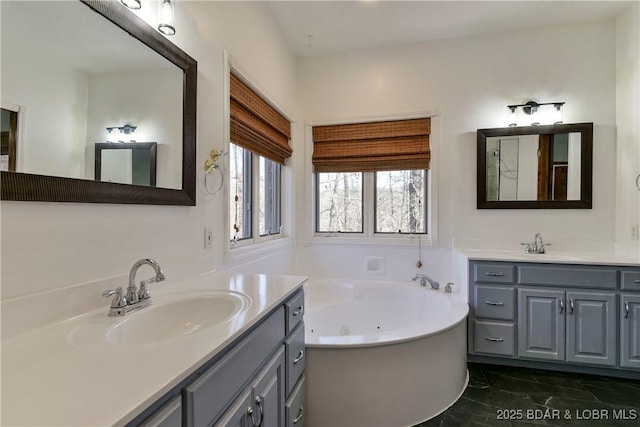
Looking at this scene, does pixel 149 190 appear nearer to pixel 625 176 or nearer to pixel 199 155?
pixel 199 155

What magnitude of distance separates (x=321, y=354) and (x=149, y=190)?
1198 mm

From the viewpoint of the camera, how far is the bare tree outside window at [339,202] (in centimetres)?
321

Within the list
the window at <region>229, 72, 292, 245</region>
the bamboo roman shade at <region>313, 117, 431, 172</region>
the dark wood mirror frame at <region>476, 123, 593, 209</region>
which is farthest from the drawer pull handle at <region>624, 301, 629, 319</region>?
the window at <region>229, 72, 292, 245</region>

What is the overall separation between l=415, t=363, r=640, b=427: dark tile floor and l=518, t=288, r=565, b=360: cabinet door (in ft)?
0.57

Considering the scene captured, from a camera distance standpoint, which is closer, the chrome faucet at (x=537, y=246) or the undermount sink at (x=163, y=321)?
the undermount sink at (x=163, y=321)

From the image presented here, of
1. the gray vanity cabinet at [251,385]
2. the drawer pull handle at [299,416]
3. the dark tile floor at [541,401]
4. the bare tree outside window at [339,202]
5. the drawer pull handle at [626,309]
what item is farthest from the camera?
the bare tree outside window at [339,202]

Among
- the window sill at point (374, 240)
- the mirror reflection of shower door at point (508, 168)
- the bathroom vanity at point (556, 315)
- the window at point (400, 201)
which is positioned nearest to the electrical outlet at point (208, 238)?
the window sill at point (374, 240)

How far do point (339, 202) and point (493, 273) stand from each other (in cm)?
156

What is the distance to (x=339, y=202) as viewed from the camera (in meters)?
3.25

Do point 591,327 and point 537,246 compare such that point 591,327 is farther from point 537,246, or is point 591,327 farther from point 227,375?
point 227,375

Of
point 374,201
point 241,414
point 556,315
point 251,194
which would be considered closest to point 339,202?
point 374,201

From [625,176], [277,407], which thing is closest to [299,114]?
[277,407]

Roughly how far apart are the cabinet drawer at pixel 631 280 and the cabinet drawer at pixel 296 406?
7.67ft

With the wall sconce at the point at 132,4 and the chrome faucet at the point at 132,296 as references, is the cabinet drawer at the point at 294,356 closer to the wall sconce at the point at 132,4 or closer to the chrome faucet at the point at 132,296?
the chrome faucet at the point at 132,296
